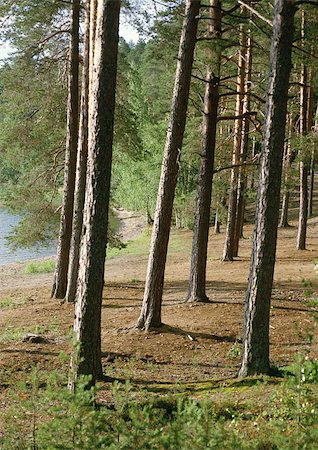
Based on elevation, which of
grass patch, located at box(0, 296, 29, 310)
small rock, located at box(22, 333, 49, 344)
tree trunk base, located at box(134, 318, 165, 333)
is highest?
tree trunk base, located at box(134, 318, 165, 333)

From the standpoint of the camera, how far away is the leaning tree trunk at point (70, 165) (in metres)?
12.3

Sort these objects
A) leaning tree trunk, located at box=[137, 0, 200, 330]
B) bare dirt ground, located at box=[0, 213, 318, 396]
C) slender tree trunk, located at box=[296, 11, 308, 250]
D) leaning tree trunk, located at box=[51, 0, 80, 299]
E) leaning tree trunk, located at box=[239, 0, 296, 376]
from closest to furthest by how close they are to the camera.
→ leaning tree trunk, located at box=[239, 0, 296, 376] → bare dirt ground, located at box=[0, 213, 318, 396] → leaning tree trunk, located at box=[137, 0, 200, 330] → leaning tree trunk, located at box=[51, 0, 80, 299] → slender tree trunk, located at box=[296, 11, 308, 250]

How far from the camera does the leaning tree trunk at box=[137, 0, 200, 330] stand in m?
9.02

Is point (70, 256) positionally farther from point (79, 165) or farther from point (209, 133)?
point (209, 133)

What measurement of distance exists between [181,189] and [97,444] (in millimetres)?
27266

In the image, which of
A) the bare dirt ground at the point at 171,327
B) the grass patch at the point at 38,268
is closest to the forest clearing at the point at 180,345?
the bare dirt ground at the point at 171,327

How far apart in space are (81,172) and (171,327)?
4118 mm

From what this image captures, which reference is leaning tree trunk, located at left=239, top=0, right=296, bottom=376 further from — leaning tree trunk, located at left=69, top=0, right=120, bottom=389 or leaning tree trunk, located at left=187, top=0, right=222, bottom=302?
leaning tree trunk, located at left=187, top=0, right=222, bottom=302

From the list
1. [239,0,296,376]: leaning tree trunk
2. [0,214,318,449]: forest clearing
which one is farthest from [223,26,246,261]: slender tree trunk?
[239,0,296,376]: leaning tree trunk

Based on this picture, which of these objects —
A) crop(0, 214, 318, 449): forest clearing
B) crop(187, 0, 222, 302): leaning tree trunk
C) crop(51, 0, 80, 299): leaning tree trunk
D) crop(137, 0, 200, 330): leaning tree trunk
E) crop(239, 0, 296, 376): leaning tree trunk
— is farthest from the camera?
crop(51, 0, 80, 299): leaning tree trunk

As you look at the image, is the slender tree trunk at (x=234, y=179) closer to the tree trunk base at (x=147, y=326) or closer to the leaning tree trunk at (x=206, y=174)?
the leaning tree trunk at (x=206, y=174)

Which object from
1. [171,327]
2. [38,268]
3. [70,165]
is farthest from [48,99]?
[38,268]

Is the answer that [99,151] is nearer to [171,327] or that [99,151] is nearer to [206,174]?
[171,327]

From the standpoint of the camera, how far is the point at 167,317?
10.1 meters
